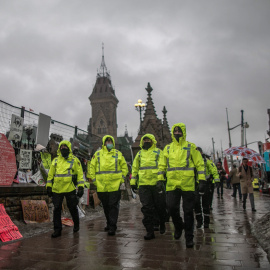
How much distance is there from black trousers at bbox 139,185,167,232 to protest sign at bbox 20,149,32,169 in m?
3.87

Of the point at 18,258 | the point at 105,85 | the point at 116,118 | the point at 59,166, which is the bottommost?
the point at 18,258

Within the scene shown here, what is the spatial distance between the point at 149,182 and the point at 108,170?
0.97 meters

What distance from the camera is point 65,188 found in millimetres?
6281

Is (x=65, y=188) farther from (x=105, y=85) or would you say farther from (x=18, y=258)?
(x=105, y=85)

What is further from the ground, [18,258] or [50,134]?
[50,134]

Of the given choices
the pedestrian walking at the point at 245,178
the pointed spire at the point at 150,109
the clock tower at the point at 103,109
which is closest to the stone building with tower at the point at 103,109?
the clock tower at the point at 103,109

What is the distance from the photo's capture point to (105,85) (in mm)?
116625

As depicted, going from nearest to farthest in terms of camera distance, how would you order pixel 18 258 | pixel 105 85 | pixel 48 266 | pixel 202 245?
1. pixel 48 266
2. pixel 18 258
3. pixel 202 245
4. pixel 105 85

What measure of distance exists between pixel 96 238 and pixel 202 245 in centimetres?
200

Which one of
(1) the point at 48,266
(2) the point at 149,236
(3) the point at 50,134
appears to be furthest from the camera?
(3) the point at 50,134

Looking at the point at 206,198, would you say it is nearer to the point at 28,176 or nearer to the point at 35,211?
the point at 35,211

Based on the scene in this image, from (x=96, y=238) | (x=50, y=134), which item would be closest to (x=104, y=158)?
(x=96, y=238)

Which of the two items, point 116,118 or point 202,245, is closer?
point 202,245

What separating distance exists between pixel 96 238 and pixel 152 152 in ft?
6.55
